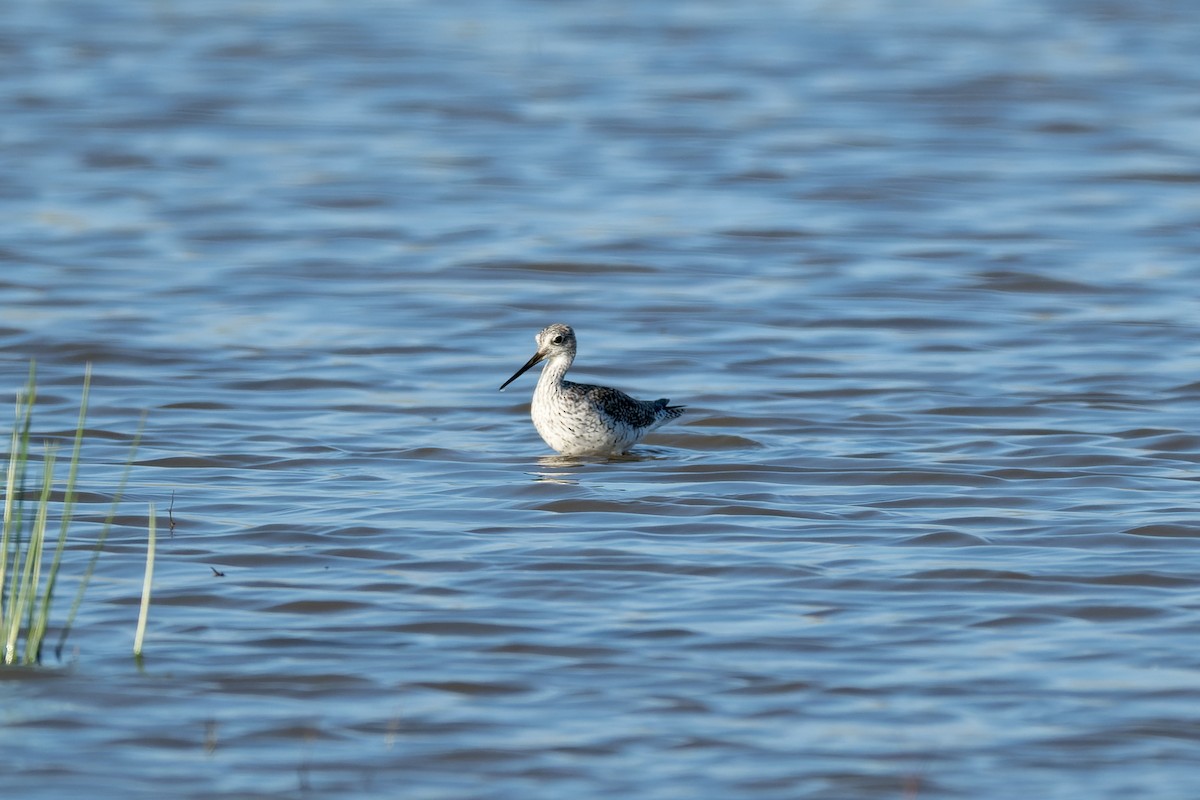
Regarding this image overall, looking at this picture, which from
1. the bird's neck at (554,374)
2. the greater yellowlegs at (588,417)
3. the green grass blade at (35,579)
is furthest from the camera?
the bird's neck at (554,374)

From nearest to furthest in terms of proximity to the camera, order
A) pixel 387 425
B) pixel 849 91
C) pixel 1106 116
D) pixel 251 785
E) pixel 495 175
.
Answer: pixel 251 785 < pixel 387 425 < pixel 495 175 < pixel 1106 116 < pixel 849 91

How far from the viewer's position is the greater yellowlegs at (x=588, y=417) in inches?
417

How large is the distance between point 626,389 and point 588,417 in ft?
6.38

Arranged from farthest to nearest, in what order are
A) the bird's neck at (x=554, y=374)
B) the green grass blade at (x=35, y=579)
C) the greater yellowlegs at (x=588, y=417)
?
the bird's neck at (x=554, y=374)
the greater yellowlegs at (x=588, y=417)
the green grass blade at (x=35, y=579)

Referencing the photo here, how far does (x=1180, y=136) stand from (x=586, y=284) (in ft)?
25.6

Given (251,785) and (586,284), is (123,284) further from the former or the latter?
(251,785)

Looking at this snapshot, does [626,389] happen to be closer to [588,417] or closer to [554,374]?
[554,374]

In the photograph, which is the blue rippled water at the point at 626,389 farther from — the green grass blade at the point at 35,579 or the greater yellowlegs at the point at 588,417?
the greater yellowlegs at the point at 588,417

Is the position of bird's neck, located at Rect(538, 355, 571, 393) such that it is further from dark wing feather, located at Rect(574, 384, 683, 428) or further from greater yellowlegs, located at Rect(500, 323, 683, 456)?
dark wing feather, located at Rect(574, 384, 683, 428)

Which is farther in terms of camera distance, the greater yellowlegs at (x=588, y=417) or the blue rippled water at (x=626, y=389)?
the greater yellowlegs at (x=588, y=417)

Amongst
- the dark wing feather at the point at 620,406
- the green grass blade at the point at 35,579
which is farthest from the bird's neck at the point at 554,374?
the green grass blade at the point at 35,579

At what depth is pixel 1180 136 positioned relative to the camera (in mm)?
19656

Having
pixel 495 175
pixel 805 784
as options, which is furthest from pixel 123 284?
pixel 805 784

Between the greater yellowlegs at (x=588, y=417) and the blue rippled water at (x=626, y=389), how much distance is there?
286 mm
